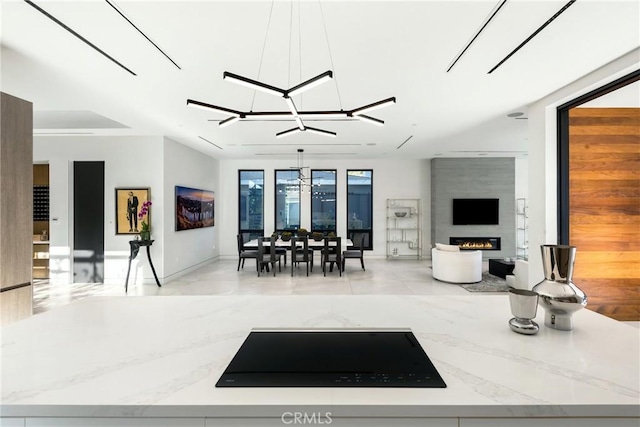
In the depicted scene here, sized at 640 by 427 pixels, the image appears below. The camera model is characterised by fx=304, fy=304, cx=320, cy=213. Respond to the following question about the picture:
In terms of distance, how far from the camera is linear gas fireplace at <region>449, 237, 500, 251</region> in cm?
880

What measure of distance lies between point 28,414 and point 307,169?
873 cm

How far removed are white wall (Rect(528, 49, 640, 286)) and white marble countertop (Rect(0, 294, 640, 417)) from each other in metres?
3.23

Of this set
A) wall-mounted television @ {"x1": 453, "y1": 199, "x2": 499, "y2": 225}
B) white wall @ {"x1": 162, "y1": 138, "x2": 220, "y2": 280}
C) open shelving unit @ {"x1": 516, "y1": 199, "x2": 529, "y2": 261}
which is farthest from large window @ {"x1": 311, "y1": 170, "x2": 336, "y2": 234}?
open shelving unit @ {"x1": 516, "y1": 199, "x2": 529, "y2": 261}

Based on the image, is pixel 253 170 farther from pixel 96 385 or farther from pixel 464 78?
pixel 96 385

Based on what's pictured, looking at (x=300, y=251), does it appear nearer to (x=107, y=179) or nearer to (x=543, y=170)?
(x=107, y=179)

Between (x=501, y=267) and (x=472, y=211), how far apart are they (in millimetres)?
2615

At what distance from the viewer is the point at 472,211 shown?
28.7ft

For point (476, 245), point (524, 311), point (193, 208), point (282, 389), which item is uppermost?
point (193, 208)

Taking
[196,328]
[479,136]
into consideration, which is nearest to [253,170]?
[479,136]

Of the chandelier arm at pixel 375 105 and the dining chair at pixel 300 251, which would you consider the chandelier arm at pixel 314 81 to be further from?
the dining chair at pixel 300 251

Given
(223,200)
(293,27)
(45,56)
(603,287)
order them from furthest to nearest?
(223,200)
(603,287)
(45,56)
(293,27)

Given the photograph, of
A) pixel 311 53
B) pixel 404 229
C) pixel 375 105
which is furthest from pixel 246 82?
pixel 404 229

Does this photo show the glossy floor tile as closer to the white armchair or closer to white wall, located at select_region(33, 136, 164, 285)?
the white armchair

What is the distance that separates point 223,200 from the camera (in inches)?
366
